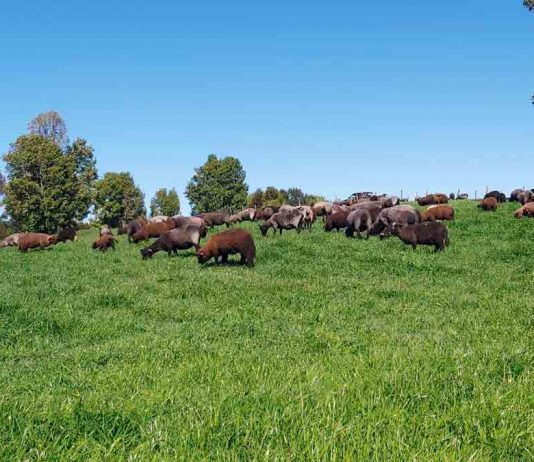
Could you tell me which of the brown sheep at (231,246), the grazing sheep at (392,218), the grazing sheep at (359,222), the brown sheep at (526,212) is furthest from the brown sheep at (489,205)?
the brown sheep at (231,246)

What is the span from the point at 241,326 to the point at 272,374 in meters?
3.29

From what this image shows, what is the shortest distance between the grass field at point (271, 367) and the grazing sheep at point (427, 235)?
513cm

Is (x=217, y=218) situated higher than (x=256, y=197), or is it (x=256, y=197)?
(x=256, y=197)

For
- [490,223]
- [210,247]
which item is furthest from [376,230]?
[210,247]

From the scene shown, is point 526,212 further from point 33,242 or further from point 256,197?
point 256,197

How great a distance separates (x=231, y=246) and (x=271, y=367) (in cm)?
1302

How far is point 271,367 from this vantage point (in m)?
5.46

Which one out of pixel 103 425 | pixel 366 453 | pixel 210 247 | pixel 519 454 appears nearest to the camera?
pixel 366 453

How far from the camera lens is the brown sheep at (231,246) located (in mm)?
18047

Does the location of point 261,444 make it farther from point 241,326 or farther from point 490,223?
point 490,223

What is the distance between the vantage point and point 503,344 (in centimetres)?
663

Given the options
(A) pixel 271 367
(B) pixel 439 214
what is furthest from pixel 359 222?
(A) pixel 271 367

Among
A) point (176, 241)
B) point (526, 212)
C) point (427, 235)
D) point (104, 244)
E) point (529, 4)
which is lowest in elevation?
point (104, 244)

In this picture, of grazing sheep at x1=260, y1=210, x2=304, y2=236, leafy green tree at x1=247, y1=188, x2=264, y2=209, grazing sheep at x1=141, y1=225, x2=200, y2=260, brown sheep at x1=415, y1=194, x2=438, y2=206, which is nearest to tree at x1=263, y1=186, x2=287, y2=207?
leafy green tree at x1=247, y1=188, x2=264, y2=209
